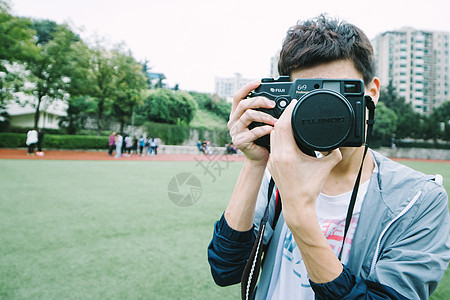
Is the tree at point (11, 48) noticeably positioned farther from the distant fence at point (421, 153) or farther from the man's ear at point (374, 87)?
the distant fence at point (421, 153)

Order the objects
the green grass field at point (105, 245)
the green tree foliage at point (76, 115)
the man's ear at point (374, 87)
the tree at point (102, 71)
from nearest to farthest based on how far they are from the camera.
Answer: the man's ear at point (374, 87) < the green grass field at point (105, 245) < the tree at point (102, 71) < the green tree foliage at point (76, 115)

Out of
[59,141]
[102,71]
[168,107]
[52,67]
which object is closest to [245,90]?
[59,141]

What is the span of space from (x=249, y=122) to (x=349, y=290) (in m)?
0.54

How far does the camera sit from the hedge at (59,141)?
16578mm

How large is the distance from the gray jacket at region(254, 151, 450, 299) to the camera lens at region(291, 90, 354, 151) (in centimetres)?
33

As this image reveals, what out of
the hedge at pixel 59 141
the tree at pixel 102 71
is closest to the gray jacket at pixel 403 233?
the hedge at pixel 59 141

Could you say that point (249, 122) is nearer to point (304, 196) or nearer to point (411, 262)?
point (304, 196)

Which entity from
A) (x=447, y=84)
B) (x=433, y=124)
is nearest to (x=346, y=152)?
(x=433, y=124)

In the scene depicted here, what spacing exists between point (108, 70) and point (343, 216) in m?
21.8

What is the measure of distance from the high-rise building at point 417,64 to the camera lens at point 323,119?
232 ft

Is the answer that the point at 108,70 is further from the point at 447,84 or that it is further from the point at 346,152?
the point at 447,84

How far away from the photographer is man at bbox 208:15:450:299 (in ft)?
2.38

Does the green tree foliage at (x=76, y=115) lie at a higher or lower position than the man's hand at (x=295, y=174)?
higher

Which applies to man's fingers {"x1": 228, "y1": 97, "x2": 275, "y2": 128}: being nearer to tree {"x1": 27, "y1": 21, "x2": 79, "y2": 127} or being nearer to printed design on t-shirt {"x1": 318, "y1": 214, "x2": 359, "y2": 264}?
printed design on t-shirt {"x1": 318, "y1": 214, "x2": 359, "y2": 264}
